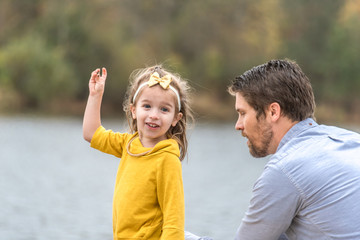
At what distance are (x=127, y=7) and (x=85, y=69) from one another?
8.25 metres

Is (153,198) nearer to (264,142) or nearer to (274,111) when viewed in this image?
(264,142)

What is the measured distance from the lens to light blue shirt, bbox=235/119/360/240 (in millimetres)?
2809

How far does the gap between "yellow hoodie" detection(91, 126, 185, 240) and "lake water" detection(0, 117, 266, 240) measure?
0.42 m

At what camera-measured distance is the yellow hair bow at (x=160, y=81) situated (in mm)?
3278

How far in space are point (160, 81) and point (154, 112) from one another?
0.17 m

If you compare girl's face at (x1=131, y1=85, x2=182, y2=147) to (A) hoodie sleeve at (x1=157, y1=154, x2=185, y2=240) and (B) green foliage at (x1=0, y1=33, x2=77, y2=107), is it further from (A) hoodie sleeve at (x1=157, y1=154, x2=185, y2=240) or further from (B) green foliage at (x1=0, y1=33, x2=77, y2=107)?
(B) green foliage at (x1=0, y1=33, x2=77, y2=107)

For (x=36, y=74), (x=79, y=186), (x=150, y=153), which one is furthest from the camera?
(x=36, y=74)

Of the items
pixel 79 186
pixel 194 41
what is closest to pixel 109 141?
pixel 79 186

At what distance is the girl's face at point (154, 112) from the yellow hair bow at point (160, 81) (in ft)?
0.09

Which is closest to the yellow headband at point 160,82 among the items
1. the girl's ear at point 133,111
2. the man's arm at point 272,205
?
the girl's ear at point 133,111

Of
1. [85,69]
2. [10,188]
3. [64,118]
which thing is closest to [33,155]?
[10,188]

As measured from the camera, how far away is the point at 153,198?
3.17 m

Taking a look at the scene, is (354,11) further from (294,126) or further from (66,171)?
(294,126)

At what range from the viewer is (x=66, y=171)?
1419 centimetres
